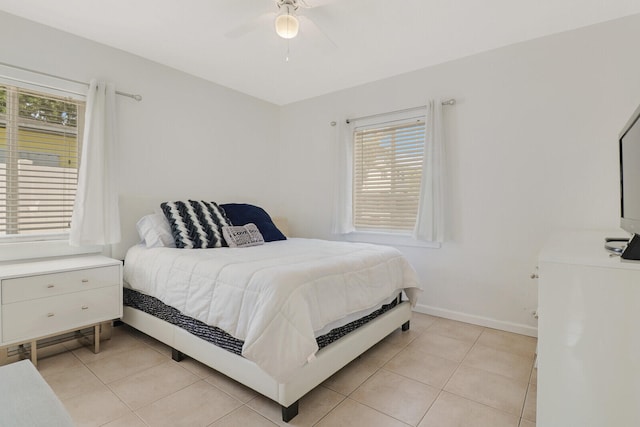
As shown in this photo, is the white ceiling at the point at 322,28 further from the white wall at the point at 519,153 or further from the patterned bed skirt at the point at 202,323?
the patterned bed skirt at the point at 202,323

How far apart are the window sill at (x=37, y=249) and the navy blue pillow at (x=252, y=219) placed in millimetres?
1177

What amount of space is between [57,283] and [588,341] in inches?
111

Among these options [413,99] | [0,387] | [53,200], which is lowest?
[0,387]

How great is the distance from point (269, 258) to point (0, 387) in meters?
1.45

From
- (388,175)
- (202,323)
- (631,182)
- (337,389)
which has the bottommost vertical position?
(337,389)

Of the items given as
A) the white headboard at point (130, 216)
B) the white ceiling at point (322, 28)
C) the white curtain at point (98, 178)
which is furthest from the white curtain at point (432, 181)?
the white curtain at point (98, 178)

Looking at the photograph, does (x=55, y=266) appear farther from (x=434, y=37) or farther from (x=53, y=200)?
(x=434, y=37)

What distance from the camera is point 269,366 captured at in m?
1.49

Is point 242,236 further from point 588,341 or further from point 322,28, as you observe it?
point 588,341

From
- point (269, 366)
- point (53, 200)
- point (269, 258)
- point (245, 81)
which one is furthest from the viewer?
point (245, 81)

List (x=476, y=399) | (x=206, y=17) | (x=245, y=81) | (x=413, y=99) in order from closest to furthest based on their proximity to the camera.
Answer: (x=476, y=399) → (x=206, y=17) → (x=413, y=99) → (x=245, y=81)

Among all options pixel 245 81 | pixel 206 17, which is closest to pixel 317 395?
pixel 206 17

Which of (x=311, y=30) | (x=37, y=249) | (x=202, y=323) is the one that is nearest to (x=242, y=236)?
(x=202, y=323)

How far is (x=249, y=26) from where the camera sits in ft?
6.93
